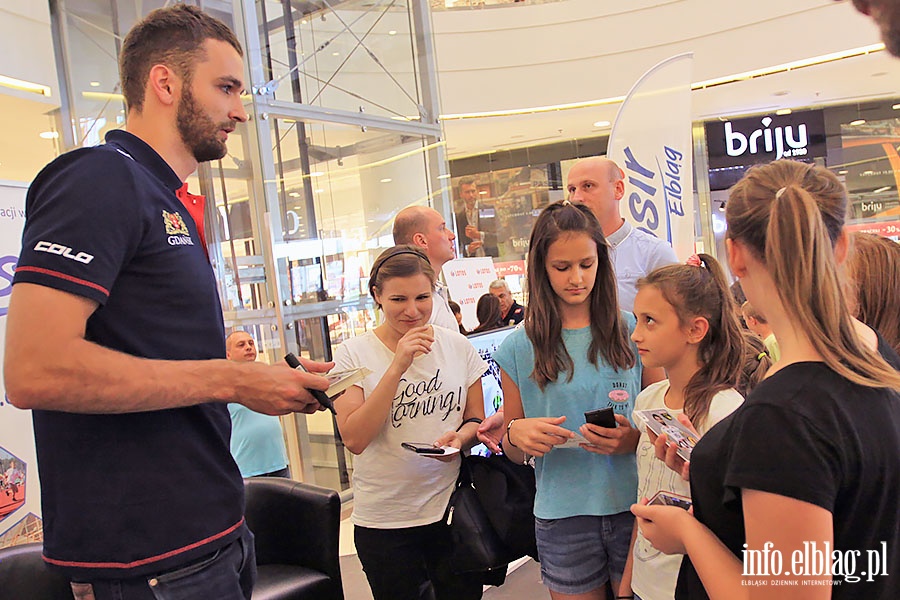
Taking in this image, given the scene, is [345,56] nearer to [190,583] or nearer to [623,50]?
[190,583]

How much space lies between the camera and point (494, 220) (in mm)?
13055

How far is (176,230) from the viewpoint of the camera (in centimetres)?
127

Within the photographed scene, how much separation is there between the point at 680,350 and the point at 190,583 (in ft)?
4.20

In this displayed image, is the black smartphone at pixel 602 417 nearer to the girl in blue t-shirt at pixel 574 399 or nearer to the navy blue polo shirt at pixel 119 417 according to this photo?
the girl in blue t-shirt at pixel 574 399

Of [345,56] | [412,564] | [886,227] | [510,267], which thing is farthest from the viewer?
[510,267]

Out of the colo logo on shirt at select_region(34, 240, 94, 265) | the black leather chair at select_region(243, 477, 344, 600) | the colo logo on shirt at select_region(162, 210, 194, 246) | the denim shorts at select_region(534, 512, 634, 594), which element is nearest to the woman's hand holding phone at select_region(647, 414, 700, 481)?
the denim shorts at select_region(534, 512, 634, 594)

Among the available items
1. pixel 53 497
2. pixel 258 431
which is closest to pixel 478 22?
pixel 258 431

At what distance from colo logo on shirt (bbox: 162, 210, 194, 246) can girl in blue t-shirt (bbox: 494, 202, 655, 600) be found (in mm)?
1020

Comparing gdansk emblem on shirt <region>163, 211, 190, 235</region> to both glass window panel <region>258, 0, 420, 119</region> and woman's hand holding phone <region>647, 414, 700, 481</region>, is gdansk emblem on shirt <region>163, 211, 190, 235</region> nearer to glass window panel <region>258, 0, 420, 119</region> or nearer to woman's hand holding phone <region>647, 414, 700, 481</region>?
woman's hand holding phone <region>647, 414, 700, 481</region>

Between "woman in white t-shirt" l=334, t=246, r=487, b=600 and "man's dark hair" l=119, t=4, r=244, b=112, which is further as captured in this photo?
"woman in white t-shirt" l=334, t=246, r=487, b=600

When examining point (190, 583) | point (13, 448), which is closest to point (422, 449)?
point (190, 583)

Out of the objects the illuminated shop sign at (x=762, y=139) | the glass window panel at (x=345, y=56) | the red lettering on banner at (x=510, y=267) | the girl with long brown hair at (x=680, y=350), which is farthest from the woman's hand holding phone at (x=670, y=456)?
the red lettering on banner at (x=510, y=267)

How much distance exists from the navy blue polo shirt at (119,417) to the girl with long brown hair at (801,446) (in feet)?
2.85

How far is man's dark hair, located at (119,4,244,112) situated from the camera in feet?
4.48
